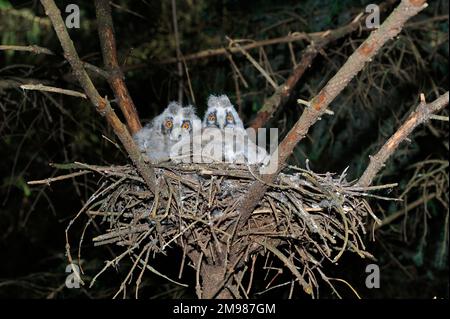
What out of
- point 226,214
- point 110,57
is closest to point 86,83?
point 226,214

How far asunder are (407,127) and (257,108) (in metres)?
3.61

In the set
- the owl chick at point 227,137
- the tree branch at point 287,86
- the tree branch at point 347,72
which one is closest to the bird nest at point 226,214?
the tree branch at point 347,72

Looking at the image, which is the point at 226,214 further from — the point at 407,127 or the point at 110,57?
the point at 110,57

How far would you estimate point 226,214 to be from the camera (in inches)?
146

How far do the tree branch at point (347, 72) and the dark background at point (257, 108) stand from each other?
2.85 meters

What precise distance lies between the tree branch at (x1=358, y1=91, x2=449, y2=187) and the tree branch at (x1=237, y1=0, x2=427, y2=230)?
0.69 metres

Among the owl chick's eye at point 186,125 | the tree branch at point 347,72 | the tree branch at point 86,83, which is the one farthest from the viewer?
the owl chick's eye at point 186,125

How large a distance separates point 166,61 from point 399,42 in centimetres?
234

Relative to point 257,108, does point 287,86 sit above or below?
below

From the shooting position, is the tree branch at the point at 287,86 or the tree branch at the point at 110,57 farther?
the tree branch at the point at 287,86

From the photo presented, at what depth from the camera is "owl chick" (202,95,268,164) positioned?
4793 mm

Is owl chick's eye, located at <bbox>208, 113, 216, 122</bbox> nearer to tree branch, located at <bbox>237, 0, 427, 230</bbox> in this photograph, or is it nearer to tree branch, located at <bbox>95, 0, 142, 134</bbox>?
tree branch, located at <bbox>95, 0, 142, 134</bbox>

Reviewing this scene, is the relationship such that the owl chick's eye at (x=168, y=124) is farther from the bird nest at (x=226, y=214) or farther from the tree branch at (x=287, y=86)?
the bird nest at (x=226, y=214)

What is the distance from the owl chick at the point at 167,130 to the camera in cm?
507
